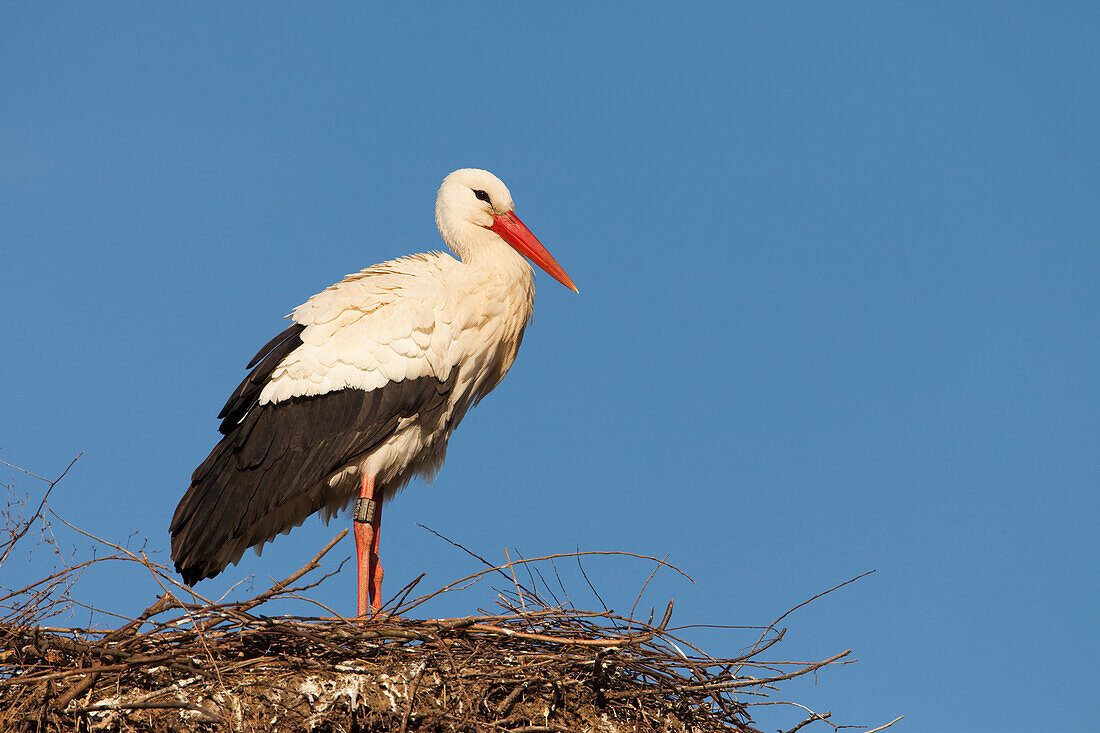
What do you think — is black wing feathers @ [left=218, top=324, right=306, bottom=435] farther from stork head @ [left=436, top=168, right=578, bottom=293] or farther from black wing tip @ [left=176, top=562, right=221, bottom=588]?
stork head @ [left=436, top=168, right=578, bottom=293]

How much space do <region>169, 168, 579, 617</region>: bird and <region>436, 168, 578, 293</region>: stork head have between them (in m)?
0.43

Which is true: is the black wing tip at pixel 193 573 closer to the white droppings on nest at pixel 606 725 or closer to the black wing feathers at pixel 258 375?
the black wing feathers at pixel 258 375

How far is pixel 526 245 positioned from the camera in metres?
6.28

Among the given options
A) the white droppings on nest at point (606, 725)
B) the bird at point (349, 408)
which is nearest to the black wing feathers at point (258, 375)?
the bird at point (349, 408)

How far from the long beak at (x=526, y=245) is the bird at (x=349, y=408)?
0.45 metres

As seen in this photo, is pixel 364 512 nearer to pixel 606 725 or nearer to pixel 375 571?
pixel 375 571

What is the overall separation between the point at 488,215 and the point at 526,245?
0.80ft

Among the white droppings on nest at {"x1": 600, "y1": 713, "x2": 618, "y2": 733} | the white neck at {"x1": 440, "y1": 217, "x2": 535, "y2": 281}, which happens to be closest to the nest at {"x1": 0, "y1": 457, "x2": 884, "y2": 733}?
the white droppings on nest at {"x1": 600, "y1": 713, "x2": 618, "y2": 733}

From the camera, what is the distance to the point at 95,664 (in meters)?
4.14

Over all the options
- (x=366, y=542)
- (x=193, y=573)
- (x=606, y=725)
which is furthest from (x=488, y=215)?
(x=606, y=725)

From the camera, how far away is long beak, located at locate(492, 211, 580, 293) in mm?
6273

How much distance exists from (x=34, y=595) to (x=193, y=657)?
0.70 m

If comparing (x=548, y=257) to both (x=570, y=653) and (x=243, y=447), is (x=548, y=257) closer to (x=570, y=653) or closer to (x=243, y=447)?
(x=243, y=447)

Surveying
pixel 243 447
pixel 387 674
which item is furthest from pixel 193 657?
pixel 243 447
